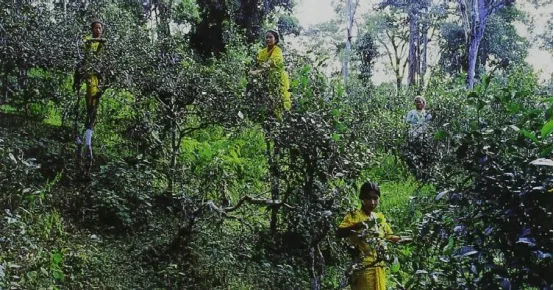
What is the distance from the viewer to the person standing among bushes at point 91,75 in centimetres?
639

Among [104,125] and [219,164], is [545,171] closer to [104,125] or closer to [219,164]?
[219,164]

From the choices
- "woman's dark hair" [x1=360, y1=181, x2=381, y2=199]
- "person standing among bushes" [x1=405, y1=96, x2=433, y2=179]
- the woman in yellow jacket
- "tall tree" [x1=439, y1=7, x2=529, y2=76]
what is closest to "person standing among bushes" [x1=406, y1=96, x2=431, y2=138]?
"person standing among bushes" [x1=405, y1=96, x2=433, y2=179]

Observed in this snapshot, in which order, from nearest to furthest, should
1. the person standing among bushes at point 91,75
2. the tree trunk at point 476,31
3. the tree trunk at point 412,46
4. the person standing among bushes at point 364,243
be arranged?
the person standing among bushes at point 364,243 < the person standing among bushes at point 91,75 < the tree trunk at point 476,31 < the tree trunk at point 412,46

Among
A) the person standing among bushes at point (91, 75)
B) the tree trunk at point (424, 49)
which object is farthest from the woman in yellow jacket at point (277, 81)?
the tree trunk at point (424, 49)

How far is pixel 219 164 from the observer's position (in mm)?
5480

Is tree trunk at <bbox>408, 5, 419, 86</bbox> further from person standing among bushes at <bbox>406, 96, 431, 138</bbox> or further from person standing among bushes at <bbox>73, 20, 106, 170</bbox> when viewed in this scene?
person standing among bushes at <bbox>73, 20, 106, 170</bbox>

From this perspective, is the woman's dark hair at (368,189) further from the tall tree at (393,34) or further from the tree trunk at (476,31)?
the tall tree at (393,34)

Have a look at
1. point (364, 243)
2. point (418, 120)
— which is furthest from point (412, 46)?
point (364, 243)

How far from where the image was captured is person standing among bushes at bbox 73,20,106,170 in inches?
251

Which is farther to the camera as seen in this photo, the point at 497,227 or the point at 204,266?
the point at 204,266

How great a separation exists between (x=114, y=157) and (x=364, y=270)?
4.05 metres

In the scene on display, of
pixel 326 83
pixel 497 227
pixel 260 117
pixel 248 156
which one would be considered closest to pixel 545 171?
pixel 497 227

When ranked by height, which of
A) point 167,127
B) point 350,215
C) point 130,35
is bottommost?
point 350,215

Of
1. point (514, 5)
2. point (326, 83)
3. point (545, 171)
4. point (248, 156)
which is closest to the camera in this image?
point (545, 171)
